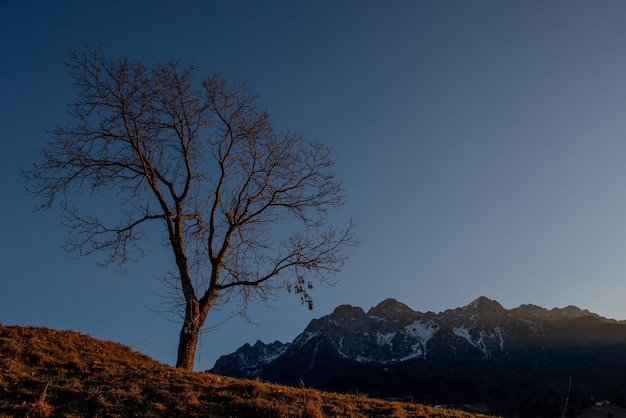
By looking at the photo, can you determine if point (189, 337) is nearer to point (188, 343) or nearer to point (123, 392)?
point (188, 343)

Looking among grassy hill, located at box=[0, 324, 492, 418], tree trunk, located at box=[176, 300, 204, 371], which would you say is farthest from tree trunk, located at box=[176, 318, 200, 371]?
grassy hill, located at box=[0, 324, 492, 418]

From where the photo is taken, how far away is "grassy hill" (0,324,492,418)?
822cm

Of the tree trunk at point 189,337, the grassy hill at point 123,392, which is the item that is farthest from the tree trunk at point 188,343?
the grassy hill at point 123,392

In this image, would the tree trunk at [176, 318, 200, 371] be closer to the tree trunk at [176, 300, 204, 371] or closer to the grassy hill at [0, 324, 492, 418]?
the tree trunk at [176, 300, 204, 371]

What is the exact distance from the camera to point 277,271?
16.3m

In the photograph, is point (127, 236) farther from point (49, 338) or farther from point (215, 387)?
point (215, 387)

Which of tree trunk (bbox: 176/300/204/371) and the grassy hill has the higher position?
tree trunk (bbox: 176/300/204/371)

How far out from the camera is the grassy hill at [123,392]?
822 cm

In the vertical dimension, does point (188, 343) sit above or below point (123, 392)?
above

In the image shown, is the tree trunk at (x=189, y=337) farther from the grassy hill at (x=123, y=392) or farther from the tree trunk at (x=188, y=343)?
the grassy hill at (x=123, y=392)

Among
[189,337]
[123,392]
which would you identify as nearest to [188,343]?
[189,337]

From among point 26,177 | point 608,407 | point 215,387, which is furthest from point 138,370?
point 608,407

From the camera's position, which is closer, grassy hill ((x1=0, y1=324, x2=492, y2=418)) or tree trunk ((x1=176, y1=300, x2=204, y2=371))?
grassy hill ((x1=0, y1=324, x2=492, y2=418))

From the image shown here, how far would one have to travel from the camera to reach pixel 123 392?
30.0 ft
